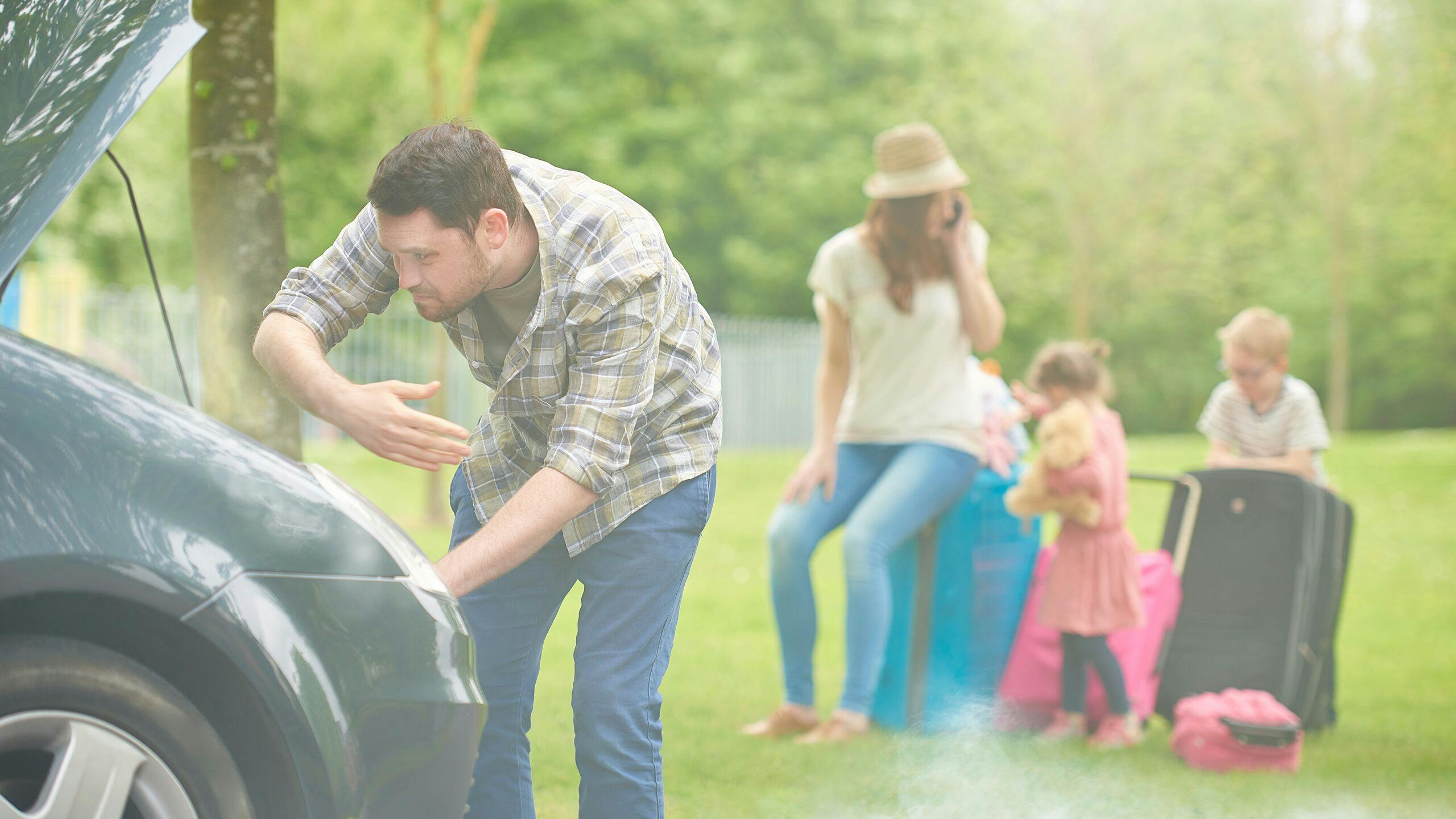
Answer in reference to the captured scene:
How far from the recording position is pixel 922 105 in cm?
2508

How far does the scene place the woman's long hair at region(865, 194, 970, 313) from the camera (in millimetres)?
5031

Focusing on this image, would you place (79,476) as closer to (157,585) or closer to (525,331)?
(157,585)

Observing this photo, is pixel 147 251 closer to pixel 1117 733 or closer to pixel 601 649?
pixel 601 649

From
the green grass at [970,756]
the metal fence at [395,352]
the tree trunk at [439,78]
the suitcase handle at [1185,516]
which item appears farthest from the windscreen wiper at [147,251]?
the metal fence at [395,352]

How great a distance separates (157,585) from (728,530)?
9905 millimetres

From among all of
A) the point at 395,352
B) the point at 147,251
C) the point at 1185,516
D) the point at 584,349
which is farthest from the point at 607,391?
the point at 395,352

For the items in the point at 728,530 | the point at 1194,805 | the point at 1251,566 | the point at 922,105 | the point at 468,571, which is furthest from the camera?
the point at 922,105

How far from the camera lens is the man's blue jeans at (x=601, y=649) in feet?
9.04

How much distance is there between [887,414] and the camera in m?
5.04

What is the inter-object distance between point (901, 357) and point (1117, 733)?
149 cm

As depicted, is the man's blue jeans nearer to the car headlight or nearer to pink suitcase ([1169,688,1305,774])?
the car headlight

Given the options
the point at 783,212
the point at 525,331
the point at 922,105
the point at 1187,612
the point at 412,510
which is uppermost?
the point at 922,105

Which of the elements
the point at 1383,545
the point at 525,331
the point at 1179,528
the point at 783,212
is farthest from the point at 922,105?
the point at 525,331

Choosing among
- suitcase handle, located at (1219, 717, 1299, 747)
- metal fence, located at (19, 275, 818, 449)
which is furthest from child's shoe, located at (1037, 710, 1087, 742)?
metal fence, located at (19, 275, 818, 449)
